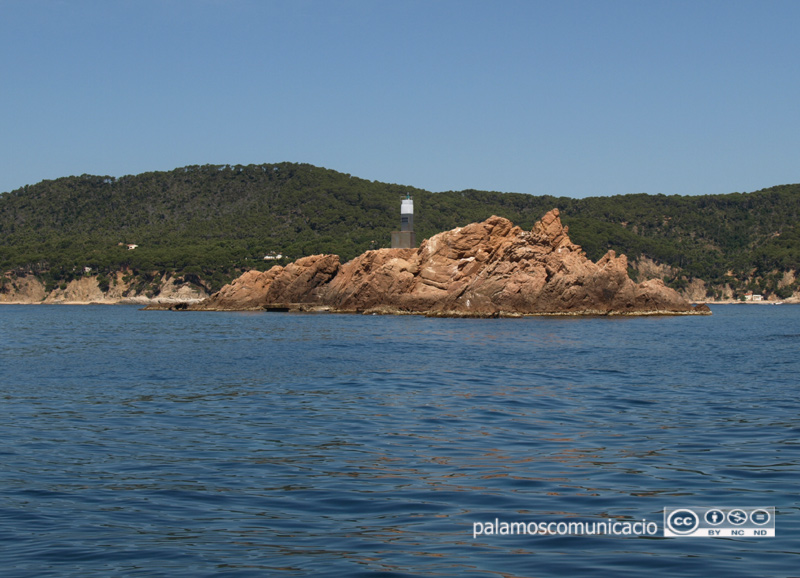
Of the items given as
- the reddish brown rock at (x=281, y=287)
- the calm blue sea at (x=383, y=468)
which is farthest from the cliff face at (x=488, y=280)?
the calm blue sea at (x=383, y=468)

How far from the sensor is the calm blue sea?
909 centimetres

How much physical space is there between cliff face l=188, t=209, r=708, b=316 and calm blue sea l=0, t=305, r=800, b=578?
55.6 meters

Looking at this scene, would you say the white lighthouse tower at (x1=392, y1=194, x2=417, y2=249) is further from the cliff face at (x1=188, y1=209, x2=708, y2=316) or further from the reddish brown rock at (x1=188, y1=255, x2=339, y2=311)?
the reddish brown rock at (x1=188, y1=255, x2=339, y2=311)

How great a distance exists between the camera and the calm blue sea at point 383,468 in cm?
909

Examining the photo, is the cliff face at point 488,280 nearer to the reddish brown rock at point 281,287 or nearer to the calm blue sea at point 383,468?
the reddish brown rock at point 281,287

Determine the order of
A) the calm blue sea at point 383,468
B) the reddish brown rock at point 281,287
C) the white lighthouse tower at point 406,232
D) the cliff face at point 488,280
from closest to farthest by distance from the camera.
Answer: the calm blue sea at point 383,468, the cliff face at point 488,280, the reddish brown rock at point 281,287, the white lighthouse tower at point 406,232

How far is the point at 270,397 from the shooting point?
76.5 feet

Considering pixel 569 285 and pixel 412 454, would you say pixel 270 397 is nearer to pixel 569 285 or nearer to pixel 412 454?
pixel 412 454

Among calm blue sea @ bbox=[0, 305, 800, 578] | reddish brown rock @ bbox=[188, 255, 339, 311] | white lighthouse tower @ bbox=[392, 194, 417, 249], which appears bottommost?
calm blue sea @ bbox=[0, 305, 800, 578]

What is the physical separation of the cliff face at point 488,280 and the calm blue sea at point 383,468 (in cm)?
5560

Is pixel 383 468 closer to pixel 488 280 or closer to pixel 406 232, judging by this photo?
pixel 488 280

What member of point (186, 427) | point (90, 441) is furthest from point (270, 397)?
point (90, 441)

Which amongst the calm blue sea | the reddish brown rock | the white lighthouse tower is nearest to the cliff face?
the reddish brown rock

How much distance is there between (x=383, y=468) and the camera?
13.6 meters
